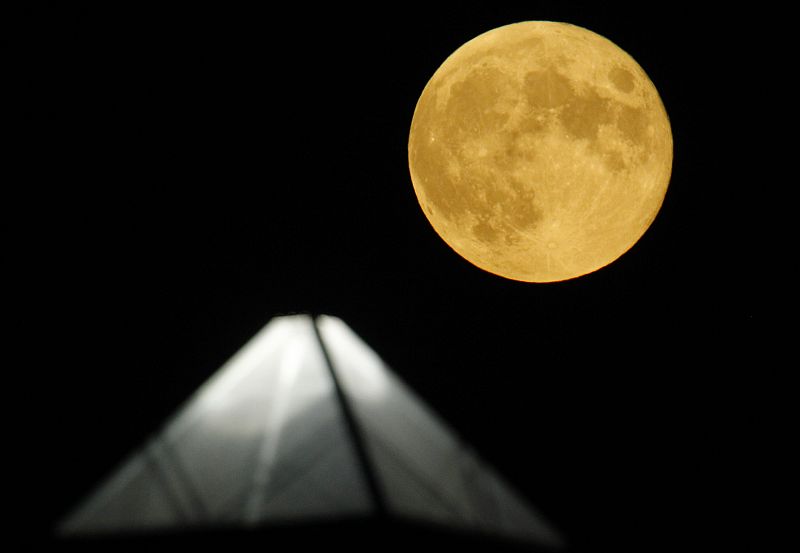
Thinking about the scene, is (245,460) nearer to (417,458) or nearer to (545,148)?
(417,458)

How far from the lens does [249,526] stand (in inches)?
264

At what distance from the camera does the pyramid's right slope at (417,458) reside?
763 centimetres

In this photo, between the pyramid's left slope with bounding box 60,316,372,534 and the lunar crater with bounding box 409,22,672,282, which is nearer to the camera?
the lunar crater with bounding box 409,22,672,282

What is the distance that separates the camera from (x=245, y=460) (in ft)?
24.8

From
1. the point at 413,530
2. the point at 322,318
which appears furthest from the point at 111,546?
the point at 322,318

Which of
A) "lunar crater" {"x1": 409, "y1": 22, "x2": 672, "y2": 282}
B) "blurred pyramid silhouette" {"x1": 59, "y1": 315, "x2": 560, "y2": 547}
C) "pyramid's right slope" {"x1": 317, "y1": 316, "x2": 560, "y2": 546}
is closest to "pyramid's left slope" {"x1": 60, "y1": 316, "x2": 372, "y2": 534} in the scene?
"blurred pyramid silhouette" {"x1": 59, "y1": 315, "x2": 560, "y2": 547}

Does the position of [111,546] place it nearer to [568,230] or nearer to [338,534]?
[338,534]

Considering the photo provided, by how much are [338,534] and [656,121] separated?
4428mm

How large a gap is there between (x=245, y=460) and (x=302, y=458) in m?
0.62

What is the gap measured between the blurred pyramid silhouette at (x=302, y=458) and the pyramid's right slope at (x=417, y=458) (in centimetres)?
2

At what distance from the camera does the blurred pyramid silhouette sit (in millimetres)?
6973

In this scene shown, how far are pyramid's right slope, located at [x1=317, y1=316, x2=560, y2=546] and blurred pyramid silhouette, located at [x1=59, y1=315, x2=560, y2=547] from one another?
19 mm

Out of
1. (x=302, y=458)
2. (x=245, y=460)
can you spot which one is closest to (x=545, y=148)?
(x=302, y=458)

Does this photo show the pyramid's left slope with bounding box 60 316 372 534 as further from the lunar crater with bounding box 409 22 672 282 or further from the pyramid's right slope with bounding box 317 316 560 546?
the lunar crater with bounding box 409 22 672 282
